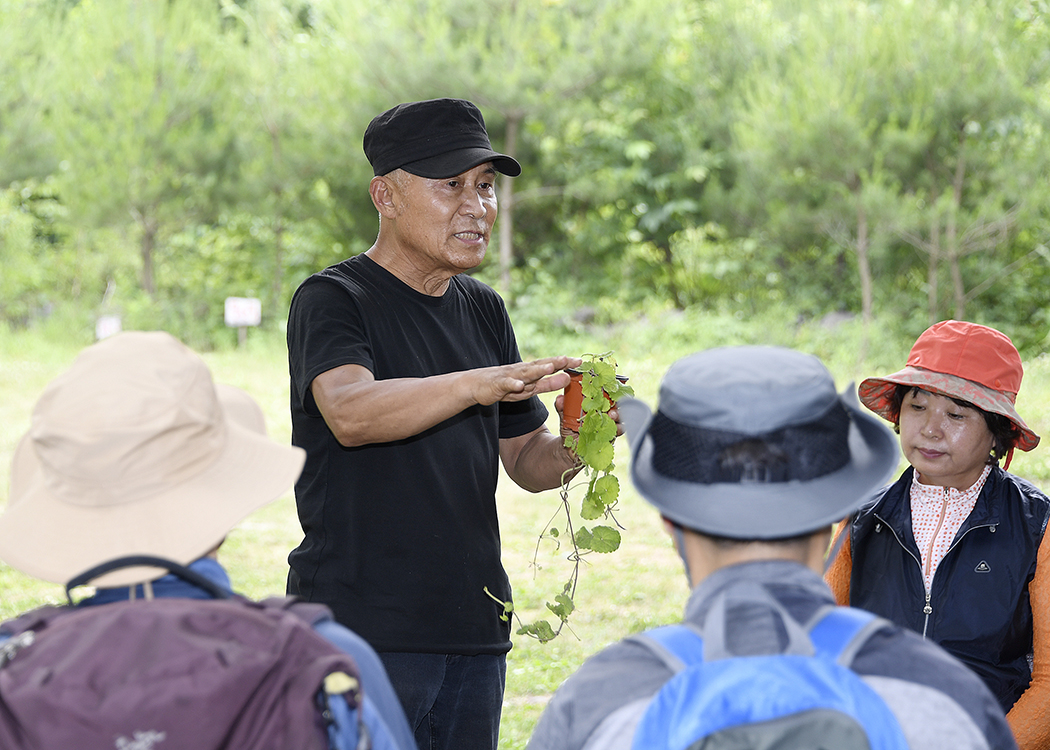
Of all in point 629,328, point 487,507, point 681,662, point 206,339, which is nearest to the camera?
point 681,662

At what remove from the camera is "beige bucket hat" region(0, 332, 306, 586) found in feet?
3.96

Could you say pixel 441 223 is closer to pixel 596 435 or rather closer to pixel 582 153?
pixel 596 435

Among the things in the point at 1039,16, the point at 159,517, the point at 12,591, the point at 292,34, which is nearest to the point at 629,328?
the point at 1039,16

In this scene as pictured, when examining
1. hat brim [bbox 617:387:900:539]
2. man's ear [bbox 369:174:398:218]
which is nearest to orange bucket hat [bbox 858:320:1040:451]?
hat brim [bbox 617:387:900:539]

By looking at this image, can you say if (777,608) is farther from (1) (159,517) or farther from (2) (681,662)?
(1) (159,517)

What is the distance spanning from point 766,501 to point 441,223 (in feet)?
4.66

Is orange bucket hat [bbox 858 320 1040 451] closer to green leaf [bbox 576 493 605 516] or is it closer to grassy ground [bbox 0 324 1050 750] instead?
green leaf [bbox 576 493 605 516]

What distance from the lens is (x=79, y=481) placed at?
1223 mm

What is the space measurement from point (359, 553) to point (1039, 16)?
481 inches

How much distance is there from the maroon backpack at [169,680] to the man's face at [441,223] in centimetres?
140

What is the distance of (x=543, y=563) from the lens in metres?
6.45

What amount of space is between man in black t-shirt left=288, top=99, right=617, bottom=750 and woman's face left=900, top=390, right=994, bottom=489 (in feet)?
2.71

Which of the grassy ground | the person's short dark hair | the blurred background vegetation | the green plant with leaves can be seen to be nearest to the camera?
the green plant with leaves

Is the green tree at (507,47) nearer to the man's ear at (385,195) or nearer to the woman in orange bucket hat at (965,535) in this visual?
the man's ear at (385,195)
